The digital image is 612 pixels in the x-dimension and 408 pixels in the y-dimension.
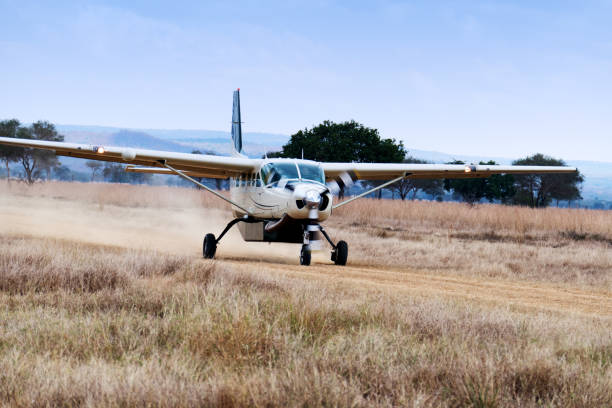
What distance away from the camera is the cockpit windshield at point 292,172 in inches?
671

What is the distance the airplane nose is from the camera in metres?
15.7

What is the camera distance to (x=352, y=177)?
2098cm

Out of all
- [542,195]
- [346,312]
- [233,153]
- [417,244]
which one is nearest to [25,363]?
[346,312]

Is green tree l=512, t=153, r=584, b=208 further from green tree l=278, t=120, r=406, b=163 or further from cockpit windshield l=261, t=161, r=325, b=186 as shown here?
cockpit windshield l=261, t=161, r=325, b=186

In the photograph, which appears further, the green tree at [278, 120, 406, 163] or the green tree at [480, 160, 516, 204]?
the green tree at [480, 160, 516, 204]

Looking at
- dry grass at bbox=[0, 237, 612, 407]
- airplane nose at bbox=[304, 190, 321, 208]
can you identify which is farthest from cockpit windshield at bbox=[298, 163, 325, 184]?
dry grass at bbox=[0, 237, 612, 407]

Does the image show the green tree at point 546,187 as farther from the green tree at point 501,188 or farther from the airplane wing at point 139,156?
the airplane wing at point 139,156

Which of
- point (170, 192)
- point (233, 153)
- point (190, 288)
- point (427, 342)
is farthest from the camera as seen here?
point (170, 192)

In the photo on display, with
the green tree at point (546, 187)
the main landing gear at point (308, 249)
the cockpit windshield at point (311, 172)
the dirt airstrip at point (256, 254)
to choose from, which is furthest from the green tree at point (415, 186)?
the cockpit windshield at point (311, 172)

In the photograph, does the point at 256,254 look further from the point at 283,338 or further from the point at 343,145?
the point at 343,145

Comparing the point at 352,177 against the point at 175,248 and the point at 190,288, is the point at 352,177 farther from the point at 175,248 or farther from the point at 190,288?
the point at 190,288

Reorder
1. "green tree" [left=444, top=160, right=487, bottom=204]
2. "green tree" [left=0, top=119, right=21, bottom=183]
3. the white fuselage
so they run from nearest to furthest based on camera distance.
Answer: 1. the white fuselage
2. "green tree" [left=0, top=119, right=21, bottom=183]
3. "green tree" [left=444, top=160, right=487, bottom=204]

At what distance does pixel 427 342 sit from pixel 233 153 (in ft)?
68.2

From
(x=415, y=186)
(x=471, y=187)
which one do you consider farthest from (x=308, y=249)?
(x=415, y=186)
